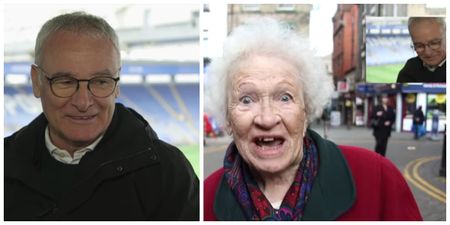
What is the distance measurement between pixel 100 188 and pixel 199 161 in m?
0.47

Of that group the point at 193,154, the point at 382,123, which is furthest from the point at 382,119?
the point at 193,154

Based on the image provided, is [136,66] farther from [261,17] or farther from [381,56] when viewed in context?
[381,56]

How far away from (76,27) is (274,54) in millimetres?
931

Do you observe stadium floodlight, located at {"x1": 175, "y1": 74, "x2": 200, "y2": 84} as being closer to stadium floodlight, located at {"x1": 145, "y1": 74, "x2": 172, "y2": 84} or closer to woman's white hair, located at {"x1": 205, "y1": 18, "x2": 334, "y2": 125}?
stadium floodlight, located at {"x1": 145, "y1": 74, "x2": 172, "y2": 84}

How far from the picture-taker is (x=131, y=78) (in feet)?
7.06

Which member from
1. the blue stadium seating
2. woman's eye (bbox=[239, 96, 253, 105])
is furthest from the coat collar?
the blue stadium seating

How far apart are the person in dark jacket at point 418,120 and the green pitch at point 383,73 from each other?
188mm

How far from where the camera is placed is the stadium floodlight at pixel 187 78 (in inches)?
83.5

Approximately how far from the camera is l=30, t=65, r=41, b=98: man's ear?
2.07m

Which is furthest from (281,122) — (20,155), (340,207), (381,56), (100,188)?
(20,155)

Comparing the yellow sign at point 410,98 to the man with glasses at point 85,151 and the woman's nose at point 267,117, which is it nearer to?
the woman's nose at point 267,117

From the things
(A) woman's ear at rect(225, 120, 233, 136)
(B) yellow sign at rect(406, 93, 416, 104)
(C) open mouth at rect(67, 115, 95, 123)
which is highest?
(B) yellow sign at rect(406, 93, 416, 104)

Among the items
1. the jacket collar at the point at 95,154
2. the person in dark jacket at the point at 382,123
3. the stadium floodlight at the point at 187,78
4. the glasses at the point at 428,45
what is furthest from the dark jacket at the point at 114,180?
the glasses at the point at 428,45

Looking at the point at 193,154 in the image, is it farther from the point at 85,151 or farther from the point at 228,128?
the point at 85,151
